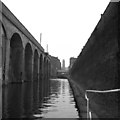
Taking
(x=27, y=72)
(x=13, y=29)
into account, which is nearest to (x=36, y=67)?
(x=27, y=72)

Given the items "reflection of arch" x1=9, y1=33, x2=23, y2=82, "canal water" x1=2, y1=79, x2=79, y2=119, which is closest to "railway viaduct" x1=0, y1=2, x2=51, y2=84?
"reflection of arch" x1=9, y1=33, x2=23, y2=82

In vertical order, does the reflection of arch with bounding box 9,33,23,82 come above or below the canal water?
above

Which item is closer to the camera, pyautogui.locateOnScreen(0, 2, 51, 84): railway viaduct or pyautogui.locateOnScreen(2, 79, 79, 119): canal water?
pyautogui.locateOnScreen(2, 79, 79, 119): canal water

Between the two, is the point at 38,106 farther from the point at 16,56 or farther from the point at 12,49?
the point at 12,49

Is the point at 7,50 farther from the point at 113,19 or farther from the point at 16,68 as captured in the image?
the point at 113,19

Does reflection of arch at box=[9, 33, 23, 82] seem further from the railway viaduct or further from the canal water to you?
the canal water

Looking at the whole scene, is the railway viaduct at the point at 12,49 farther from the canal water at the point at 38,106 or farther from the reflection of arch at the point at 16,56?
the canal water at the point at 38,106

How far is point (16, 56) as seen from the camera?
89.6 feet

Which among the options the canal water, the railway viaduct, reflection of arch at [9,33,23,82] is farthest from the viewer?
reflection of arch at [9,33,23,82]

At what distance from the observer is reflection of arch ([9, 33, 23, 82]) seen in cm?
2659

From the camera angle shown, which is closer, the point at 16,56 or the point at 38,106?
the point at 38,106

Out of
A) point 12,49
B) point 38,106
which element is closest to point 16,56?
point 12,49

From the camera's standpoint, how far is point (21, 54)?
89.9ft

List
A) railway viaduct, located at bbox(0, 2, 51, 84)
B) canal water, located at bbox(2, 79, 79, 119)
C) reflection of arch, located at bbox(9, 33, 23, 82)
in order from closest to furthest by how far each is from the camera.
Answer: canal water, located at bbox(2, 79, 79, 119) < railway viaduct, located at bbox(0, 2, 51, 84) < reflection of arch, located at bbox(9, 33, 23, 82)
